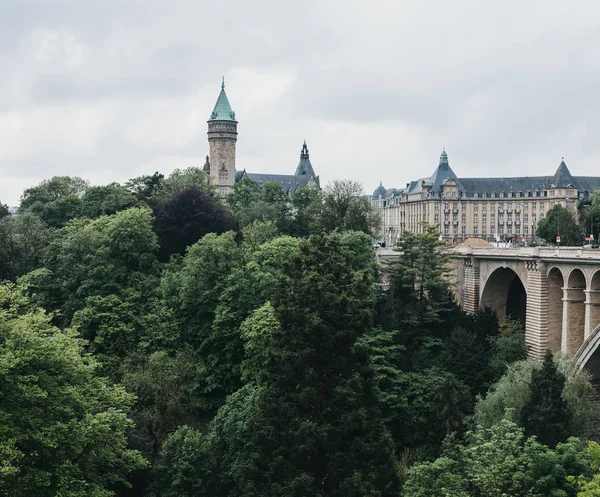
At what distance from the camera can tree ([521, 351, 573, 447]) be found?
33875mm

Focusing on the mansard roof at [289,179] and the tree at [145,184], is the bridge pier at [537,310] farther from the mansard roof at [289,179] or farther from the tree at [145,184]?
the mansard roof at [289,179]

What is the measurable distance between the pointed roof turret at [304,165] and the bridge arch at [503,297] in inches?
4607

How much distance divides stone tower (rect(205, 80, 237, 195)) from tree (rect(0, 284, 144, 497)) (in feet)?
384

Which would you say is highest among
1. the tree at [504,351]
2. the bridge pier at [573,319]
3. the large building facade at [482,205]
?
the large building facade at [482,205]

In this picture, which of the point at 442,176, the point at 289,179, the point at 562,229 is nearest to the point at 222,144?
the point at 289,179

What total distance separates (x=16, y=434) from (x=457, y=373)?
27.4 metres

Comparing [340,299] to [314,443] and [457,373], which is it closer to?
[314,443]

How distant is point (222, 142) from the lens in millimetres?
147250

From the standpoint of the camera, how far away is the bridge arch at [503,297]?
58.2 m

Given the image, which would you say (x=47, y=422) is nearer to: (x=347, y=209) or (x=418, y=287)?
(x=418, y=287)

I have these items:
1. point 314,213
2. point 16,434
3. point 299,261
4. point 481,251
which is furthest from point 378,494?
point 314,213

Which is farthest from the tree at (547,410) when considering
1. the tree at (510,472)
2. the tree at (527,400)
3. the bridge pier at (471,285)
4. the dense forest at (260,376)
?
the bridge pier at (471,285)

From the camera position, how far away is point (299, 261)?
3497 cm

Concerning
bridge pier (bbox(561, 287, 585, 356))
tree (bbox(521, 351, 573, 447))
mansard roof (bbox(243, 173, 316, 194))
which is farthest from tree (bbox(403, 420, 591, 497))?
mansard roof (bbox(243, 173, 316, 194))
